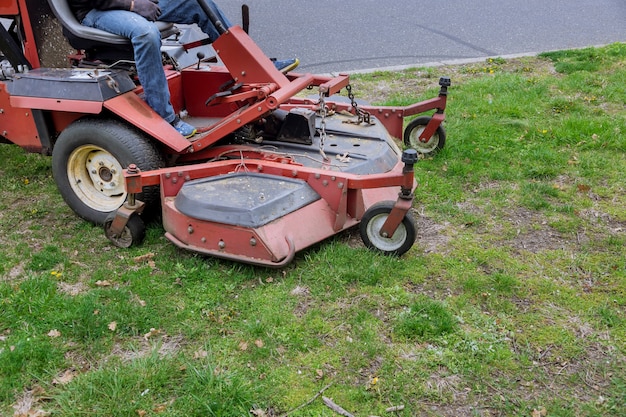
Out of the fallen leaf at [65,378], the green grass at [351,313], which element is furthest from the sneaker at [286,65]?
the fallen leaf at [65,378]

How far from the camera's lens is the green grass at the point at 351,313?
277 centimetres

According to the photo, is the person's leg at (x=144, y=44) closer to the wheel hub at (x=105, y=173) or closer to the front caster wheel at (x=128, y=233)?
the wheel hub at (x=105, y=173)

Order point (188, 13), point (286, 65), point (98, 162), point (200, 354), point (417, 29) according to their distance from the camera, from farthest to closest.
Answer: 1. point (417, 29)
2. point (286, 65)
3. point (188, 13)
4. point (98, 162)
5. point (200, 354)

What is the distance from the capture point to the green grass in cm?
277

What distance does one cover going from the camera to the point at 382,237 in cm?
367

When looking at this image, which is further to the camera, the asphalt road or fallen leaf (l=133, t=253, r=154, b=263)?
the asphalt road

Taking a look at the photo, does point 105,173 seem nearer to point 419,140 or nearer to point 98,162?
point 98,162

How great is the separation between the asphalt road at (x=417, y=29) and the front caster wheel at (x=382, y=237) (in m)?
3.99

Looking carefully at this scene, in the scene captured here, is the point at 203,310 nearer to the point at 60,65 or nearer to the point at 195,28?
the point at 60,65

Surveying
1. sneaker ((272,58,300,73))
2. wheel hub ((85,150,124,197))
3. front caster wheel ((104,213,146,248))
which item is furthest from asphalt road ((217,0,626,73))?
front caster wheel ((104,213,146,248))

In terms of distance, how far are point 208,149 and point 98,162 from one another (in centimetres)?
70

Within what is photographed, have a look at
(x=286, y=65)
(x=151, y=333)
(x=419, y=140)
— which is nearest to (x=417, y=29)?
(x=419, y=140)

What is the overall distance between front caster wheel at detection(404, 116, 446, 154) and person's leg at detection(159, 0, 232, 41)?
1641mm

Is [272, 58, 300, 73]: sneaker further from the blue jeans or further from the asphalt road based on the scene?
the asphalt road
